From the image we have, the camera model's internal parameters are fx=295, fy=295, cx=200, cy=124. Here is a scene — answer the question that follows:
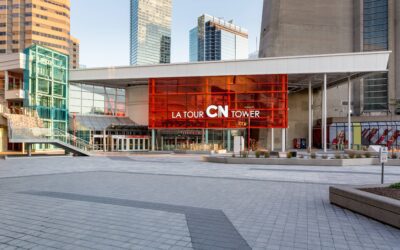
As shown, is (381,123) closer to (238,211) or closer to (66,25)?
(238,211)

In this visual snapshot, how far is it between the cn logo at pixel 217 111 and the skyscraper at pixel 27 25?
108 m

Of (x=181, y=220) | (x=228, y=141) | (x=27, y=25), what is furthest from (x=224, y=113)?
(x=27, y=25)

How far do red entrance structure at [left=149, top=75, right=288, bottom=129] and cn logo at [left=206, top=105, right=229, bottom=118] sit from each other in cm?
14

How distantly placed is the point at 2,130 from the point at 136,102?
63.6ft

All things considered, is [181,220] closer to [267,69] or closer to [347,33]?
[267,69]

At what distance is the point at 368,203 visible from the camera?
747 centimetres

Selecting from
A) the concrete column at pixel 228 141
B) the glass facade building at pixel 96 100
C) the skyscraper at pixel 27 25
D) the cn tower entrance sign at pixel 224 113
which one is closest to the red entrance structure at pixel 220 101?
the cn tower entrance sign at pixel 224 113

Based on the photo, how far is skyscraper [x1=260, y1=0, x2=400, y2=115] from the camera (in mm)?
54031

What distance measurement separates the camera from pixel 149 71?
4250cm

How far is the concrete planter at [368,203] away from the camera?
6.67 meters

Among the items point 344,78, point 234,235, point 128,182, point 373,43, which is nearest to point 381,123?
point 344,78

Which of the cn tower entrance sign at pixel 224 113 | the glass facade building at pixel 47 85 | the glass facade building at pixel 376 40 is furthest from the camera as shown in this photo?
the glass facade building at pixel 376 40

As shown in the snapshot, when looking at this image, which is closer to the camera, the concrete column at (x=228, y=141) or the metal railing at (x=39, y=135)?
the metal railing at (x=39, y=135)

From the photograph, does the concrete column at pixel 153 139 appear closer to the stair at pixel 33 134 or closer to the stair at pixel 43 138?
the stair at pixel 33 134
